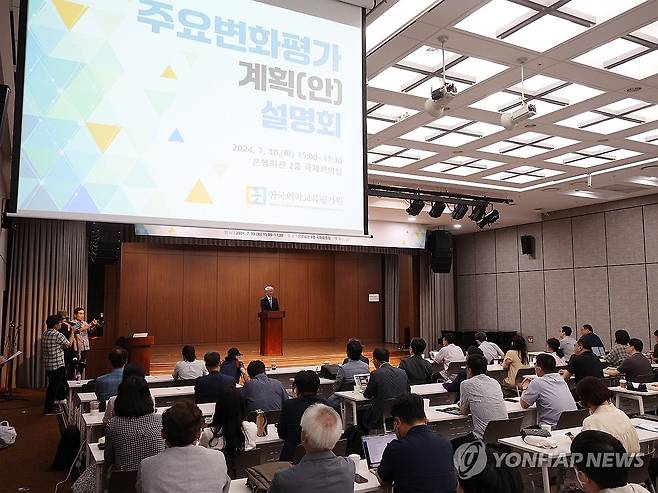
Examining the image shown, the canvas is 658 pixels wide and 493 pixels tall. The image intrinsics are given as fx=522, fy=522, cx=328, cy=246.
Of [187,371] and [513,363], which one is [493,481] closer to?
[187,371]

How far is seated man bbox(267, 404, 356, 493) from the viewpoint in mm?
2301

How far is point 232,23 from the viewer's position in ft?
11.3

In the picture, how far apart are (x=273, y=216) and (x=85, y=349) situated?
7533 mm

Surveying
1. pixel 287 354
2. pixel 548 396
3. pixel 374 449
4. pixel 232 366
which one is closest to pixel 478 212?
pixel 287 354

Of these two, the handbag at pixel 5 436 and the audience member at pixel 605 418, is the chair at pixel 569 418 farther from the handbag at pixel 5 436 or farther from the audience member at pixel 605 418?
the handbag at pixel 5 436

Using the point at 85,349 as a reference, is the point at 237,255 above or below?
above

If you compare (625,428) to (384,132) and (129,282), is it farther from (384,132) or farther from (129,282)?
(129,282)

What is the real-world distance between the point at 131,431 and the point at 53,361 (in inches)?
211

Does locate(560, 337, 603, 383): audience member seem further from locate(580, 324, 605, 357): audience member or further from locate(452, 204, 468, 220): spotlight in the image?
locate(452, 204, 468, 220): spotlight

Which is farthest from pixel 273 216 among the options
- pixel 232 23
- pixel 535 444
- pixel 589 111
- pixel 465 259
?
pixel 465 259

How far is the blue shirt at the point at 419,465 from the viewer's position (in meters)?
2.66

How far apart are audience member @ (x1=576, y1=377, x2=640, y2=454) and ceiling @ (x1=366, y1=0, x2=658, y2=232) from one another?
313 cm

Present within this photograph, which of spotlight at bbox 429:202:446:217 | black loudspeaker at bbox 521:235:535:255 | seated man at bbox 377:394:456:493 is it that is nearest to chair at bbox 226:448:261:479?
seated man at bbox 377:394:456:493

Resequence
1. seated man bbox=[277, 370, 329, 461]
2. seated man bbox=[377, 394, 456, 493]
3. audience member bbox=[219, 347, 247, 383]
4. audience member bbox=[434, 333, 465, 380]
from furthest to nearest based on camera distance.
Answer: audience member bbox=[434, 333, 465, 380] < audience member bbox=[219, 347, 247, 383] < seated man bbox=[277, 370, 329, 461] < seated man bbox=[377, 394, 456, 493]
